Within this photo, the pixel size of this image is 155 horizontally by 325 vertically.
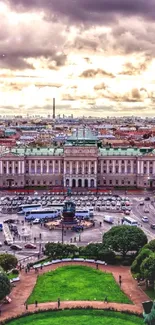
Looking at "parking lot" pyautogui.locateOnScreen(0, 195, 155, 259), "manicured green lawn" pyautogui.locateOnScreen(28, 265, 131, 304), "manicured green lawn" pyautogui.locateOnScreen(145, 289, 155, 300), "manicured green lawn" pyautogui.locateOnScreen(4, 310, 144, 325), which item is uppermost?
"parking lot" pyautogui.locateOnScreen(0, 195, 155, 259)

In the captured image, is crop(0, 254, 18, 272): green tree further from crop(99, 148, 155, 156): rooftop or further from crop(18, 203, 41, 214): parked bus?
crop(99, 148, 155, 156): rooftop

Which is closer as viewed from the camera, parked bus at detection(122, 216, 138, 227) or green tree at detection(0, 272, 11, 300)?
green tree at detection(0, 272, 11, 300)

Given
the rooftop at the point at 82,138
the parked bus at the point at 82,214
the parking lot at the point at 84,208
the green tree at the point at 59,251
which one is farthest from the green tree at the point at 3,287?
the rooftop at the point at 82,138

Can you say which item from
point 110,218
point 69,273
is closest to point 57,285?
point 69,273

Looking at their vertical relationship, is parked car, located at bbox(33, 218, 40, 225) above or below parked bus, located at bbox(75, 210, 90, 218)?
below

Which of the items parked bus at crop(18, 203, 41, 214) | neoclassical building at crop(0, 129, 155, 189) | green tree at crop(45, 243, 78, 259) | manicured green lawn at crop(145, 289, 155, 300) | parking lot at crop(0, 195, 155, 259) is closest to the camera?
manicured green lawn at crop(145, 289, 155, 300)

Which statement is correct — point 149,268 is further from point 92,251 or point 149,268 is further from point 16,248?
point 16,248

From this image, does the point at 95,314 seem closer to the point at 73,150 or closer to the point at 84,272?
the point at 84,272

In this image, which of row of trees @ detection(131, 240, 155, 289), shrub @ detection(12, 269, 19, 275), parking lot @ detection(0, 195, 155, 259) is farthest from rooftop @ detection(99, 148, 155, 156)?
shrub @ detection(12, 269, 19, 275)

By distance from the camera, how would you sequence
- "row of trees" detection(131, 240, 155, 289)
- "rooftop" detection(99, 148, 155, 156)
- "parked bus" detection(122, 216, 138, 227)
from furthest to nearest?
1. "rooftop" detection(99, 148, 155, 156)
2. "parked bus" detection(122, 216, 138, 227)
3. "row of trees" detection(131, 240, 155, 289)
